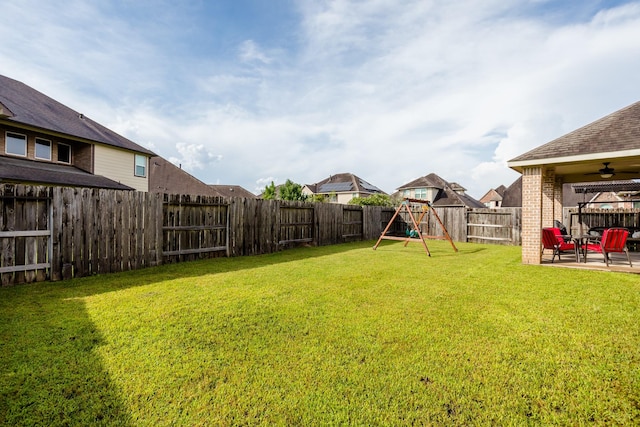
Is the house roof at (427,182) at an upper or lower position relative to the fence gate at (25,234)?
upper

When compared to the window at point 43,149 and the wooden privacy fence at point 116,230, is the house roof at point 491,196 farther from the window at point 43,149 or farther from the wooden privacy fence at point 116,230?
the window at point 43,149

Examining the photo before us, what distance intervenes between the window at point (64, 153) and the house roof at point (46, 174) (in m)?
0.39

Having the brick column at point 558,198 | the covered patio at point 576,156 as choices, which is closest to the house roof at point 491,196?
the brick column at point 558,198

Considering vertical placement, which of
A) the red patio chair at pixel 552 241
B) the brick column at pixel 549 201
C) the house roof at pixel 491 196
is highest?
the house roof at pixel 491 196

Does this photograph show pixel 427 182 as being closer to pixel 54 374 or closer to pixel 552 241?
pixel 552 241

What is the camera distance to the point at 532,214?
8023 mm

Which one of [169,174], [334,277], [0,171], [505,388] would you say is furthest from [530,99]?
[169,174]

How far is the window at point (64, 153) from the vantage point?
15576 millimetres

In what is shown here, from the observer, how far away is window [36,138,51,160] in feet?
47.5

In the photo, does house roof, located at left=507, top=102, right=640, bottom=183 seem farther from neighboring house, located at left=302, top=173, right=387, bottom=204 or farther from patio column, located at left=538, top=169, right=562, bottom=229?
neighboring house, located at left=302, top=173, right=387, bottom=204

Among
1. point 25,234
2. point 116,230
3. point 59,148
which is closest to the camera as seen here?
point 25,234

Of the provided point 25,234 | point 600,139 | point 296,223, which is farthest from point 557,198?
point 25,234

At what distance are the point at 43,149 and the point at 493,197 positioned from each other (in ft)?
213

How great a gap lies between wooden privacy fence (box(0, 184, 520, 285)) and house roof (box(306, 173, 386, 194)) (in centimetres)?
3303
